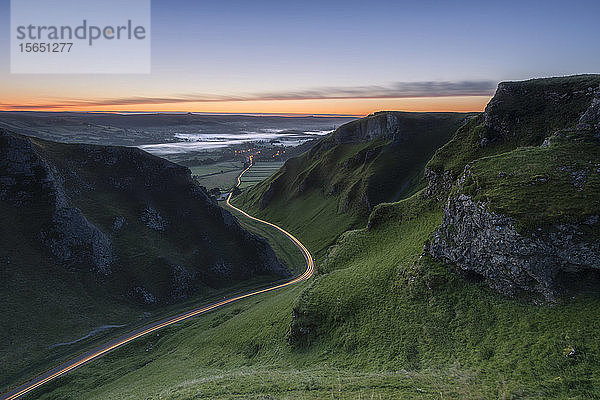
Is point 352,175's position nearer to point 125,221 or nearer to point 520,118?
point 520,118

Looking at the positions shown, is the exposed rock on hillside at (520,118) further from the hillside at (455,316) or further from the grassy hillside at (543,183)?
the grassy hillside at (543,183)

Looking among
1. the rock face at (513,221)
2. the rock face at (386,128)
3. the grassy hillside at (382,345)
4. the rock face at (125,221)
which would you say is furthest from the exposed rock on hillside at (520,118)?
the rock face at (386,128)

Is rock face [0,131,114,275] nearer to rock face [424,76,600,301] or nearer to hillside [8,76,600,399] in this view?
hillside [8,76,600,399]

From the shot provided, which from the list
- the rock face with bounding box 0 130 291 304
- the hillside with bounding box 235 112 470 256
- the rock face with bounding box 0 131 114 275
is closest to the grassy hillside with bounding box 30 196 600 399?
the rock face with bounding box 0 130 291 304

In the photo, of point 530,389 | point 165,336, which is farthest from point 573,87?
point 165,336

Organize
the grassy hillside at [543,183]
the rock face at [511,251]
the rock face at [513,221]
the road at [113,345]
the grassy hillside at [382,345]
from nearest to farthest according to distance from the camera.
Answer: the grassy hillside at [382,345]
the rock face at [511,251]
the rock face at [513,221]
the grassy hillside at [543,183]
the road at [113,345]
